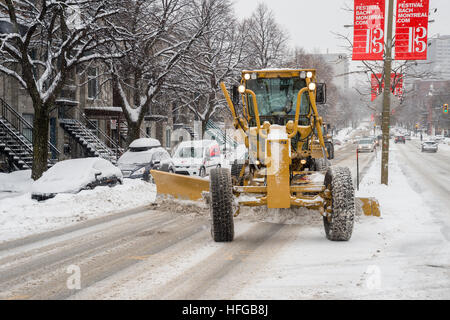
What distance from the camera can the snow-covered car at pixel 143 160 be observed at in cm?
1978

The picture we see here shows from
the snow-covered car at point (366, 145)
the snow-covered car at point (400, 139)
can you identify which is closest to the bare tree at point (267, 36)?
the snow-covered car at point (366, 145)

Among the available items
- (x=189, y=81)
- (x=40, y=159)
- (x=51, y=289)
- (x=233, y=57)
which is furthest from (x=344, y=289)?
(x=233, y=57)

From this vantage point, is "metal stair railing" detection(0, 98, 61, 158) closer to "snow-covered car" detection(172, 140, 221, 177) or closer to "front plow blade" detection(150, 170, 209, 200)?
"snow-covered car" detection(172, 140, 221, 177)

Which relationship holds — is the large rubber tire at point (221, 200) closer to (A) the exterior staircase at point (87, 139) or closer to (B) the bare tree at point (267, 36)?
(A) the exterior staircase at point (87, 139)

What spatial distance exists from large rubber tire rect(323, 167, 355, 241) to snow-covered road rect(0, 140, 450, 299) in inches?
9.2

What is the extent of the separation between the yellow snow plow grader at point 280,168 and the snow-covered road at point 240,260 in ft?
1.88

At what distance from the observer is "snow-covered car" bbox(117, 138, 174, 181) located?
779 inches

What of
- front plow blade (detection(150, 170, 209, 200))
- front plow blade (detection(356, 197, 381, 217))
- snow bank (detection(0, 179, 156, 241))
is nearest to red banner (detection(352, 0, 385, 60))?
front plow blade (detection(356, 197, 381, 217))

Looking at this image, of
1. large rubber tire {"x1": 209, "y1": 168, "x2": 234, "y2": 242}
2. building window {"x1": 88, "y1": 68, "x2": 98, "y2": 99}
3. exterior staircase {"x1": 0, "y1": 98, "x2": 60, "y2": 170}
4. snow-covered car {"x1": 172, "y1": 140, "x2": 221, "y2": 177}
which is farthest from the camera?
building window {"x1": 88, "y1": 68, "x2": 98, "y2": 99}

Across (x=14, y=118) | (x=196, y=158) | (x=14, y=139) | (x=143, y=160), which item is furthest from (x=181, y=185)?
(x=14, y=118)

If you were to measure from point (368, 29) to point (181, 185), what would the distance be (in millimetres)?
7494

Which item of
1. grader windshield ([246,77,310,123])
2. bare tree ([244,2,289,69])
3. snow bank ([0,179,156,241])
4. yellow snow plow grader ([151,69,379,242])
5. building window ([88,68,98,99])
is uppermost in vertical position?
bare tree ([244,2,289,69])

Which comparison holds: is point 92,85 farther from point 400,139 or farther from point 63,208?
point 400,139
